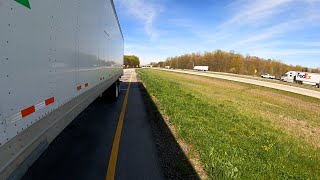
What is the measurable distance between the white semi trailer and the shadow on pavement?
7.75ft

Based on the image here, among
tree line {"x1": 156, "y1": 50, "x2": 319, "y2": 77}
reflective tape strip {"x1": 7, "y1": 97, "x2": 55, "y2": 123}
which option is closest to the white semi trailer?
reflective tape strip {"x1": 7, "y1": 97, "x2": 55, "y2": 123}

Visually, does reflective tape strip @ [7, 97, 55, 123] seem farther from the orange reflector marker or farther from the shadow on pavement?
the shadow on pavement

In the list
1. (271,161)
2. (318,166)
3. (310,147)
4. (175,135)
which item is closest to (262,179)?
(271,161)

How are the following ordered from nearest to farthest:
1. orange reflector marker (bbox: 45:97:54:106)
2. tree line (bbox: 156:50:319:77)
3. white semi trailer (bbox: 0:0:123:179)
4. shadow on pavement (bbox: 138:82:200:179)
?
1. white semi trailer (bbox: 0:0:123:179)
2. orange reflector marker (bbox: 45:97:54:106)
3. shadow on pavement (bbox: 138:82:200:179)
4. tree line (bbox: 156:50:319:77)

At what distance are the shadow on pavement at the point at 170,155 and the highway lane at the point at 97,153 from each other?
0.51 ft

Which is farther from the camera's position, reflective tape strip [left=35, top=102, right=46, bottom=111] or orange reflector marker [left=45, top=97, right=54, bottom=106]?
orange reflector marker [left=45, top=97, right=54, bottom=106]

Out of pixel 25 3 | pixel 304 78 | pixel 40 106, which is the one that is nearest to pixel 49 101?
pixel 40 106

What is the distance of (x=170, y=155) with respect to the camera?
6.25 meters

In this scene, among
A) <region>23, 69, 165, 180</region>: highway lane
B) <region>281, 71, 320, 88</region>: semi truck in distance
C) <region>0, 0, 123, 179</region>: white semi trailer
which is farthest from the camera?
<region>281, 71, 320, 88</region>: semi truck in distance

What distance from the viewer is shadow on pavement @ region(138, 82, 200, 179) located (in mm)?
5227

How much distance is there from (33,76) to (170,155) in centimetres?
433

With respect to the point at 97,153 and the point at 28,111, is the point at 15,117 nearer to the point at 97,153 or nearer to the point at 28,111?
the point at 28,111

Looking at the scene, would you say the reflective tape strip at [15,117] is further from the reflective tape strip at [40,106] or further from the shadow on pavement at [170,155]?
the shadow on pavement at [170,155]

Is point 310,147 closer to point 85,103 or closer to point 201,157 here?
point 201,157
